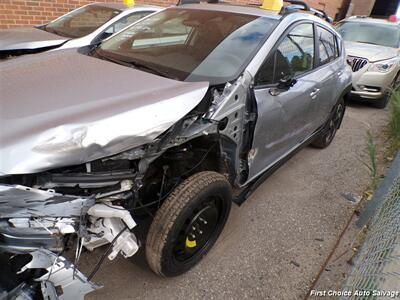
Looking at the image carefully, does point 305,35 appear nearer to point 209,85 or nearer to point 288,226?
point 209,85

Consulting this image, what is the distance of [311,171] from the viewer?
383 cm

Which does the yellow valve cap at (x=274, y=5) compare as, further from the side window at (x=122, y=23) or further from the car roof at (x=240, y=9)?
the side window at (x=122, y=23)

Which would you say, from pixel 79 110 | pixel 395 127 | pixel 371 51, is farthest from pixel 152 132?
pixel 371 51

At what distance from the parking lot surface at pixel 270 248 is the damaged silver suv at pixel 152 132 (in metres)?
0.20

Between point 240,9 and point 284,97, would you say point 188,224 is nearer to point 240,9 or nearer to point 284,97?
point 284,97

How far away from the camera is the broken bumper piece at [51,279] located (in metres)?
1.37

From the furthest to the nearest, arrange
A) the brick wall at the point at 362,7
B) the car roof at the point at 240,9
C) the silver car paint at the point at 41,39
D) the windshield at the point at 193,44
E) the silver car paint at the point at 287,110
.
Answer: the brick wall at the point at 362,7, the silver car paint at the point at 41,39, the car roof at the point at 240,9, the silver car paint at the point at 287,110, the windshield at the point at 193,44

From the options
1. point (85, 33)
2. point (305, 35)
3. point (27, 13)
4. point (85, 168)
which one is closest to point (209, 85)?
point (85, 168)

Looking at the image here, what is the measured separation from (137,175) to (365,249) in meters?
1.66

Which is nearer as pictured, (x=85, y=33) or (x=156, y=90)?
(x=156, y=90)

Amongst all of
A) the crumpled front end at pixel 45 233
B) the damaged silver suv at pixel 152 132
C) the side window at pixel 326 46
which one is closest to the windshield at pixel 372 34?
the side window at pixel 326 46

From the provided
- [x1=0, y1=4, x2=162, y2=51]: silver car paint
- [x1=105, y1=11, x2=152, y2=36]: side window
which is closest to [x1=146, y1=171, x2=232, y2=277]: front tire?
[x1=0, y1=4, x2=162, y2=51]: silver car paint

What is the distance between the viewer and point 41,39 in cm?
446

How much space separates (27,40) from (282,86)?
146 inches
